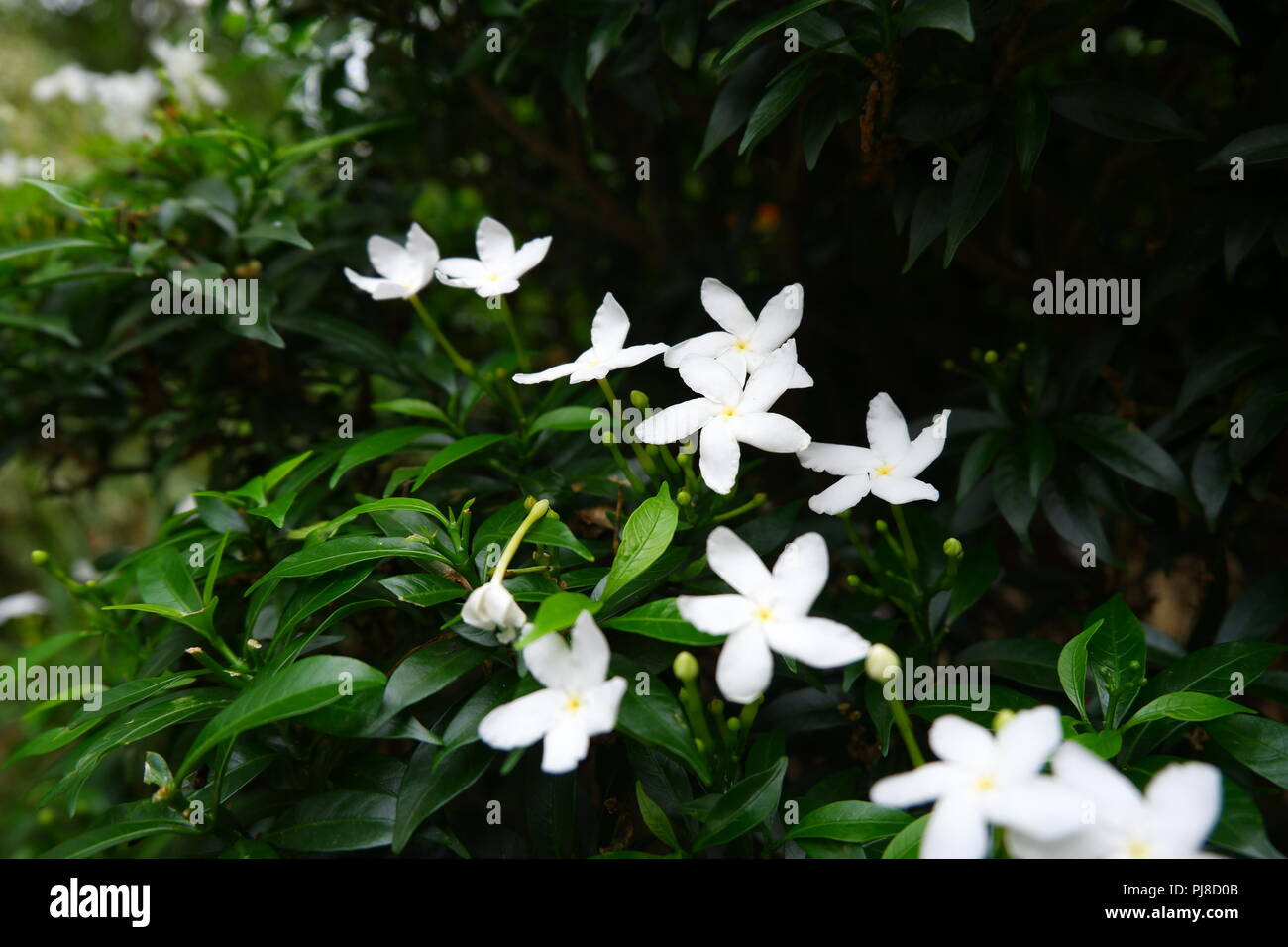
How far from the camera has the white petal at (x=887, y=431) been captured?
3.30ft

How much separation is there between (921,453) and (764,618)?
0.30m

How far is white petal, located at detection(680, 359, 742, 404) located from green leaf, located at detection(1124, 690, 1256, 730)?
539mm

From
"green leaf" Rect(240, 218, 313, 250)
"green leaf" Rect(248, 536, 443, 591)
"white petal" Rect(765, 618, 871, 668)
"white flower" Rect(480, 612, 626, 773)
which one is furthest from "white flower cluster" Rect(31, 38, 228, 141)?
"white petal" Rect(765, 618, 871, 668)

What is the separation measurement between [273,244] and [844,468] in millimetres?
1175

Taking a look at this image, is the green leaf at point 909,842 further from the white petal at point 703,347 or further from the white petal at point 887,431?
the white petal at point 703,347

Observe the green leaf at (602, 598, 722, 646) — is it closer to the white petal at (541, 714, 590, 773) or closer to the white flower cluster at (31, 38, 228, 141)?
the white petal at (541, 714, 590, 773)

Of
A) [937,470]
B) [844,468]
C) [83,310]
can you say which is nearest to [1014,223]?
[937,470]

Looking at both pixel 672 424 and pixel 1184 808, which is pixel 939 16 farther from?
pixel 1184 808

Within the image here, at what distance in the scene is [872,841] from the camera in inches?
36.2

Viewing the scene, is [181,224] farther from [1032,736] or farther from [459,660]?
[1032,736]

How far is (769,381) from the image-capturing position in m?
0.98

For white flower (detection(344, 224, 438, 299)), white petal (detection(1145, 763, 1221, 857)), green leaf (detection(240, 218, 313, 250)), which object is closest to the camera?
white petal (detection(1145, 763, 1221, 857))

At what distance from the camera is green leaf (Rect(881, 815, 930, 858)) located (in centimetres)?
80

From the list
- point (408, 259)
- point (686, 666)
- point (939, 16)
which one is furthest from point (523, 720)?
point (939, 16)
